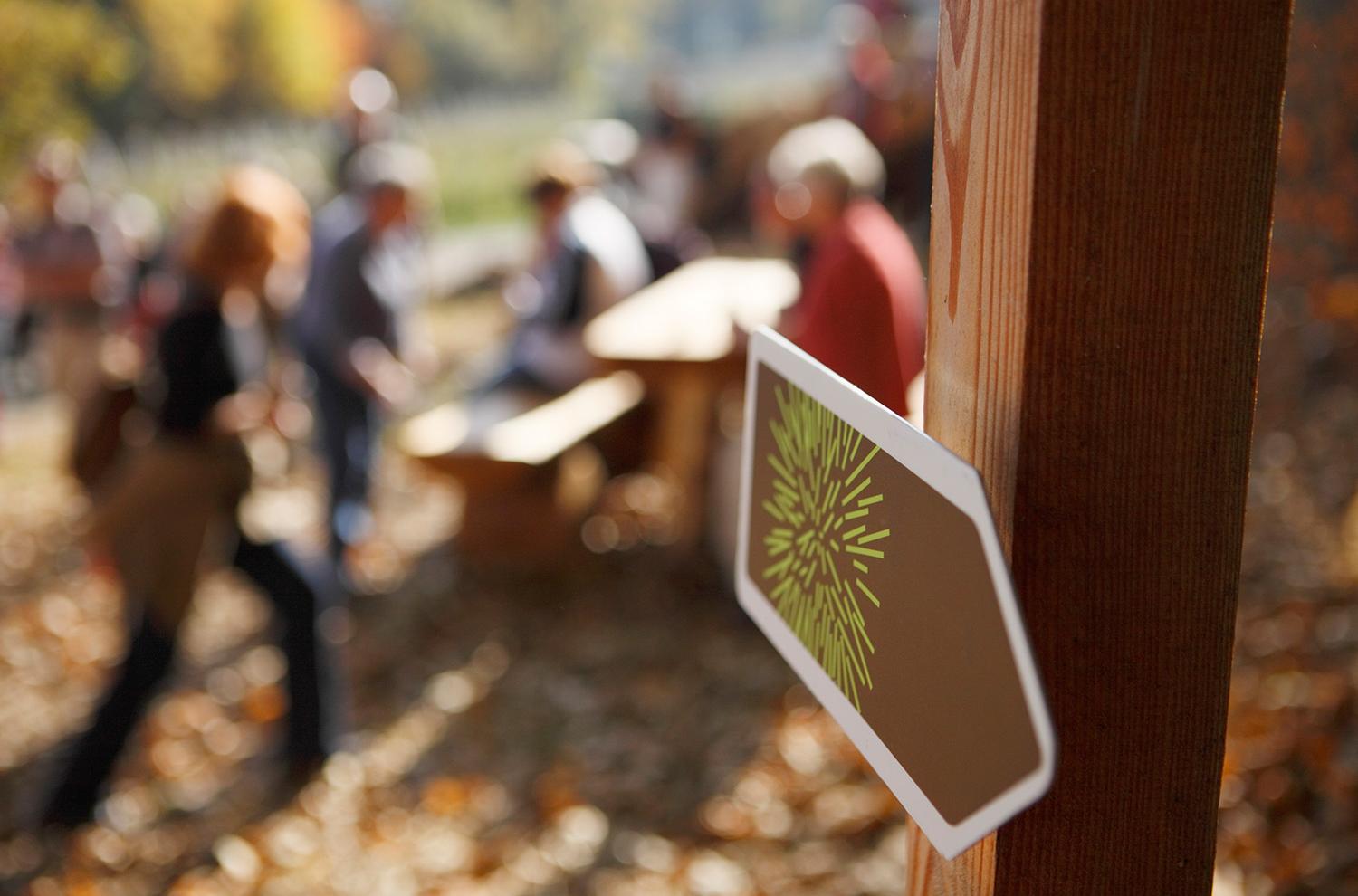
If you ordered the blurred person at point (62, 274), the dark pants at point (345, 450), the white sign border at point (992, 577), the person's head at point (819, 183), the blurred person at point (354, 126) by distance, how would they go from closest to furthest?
the white sign border at point (992, 577) < the person's head at point (819, 183) < the dark pants at point (345, 450) < the blurred person at point (62, 274) < the blurred person at point (354, 126)

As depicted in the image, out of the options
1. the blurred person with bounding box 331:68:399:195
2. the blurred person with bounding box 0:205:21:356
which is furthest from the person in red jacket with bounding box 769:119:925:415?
the blurred person with bounding box 0:205:21:356

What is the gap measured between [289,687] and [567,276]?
1.96 metres

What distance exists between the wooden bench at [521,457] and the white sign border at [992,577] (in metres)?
2.98

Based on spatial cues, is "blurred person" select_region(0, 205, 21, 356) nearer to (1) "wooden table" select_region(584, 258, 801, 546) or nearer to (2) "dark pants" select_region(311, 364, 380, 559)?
(2) "dark pants" select_region(311, 364, 380, 559)

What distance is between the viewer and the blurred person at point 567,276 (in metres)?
4.64

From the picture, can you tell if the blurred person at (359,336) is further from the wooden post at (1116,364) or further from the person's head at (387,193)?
the wooden post at (1116,364)

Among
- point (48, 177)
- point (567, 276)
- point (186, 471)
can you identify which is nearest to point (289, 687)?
point (186, 471)

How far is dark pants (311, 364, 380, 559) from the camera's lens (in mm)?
4992

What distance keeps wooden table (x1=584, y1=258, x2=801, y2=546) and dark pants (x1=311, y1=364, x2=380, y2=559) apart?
1.29 metres

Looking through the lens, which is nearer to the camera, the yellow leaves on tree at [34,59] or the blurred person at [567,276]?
the blurred person at [567,276]

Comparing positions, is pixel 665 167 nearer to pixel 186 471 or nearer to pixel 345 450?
pixel 345 450

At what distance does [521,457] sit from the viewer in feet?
13.3

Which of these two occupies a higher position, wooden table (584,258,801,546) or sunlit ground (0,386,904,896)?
wooden table (584,258,801,546)

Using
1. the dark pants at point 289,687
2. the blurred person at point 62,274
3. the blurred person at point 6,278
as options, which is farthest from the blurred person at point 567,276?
the blurred person at point 6,278
